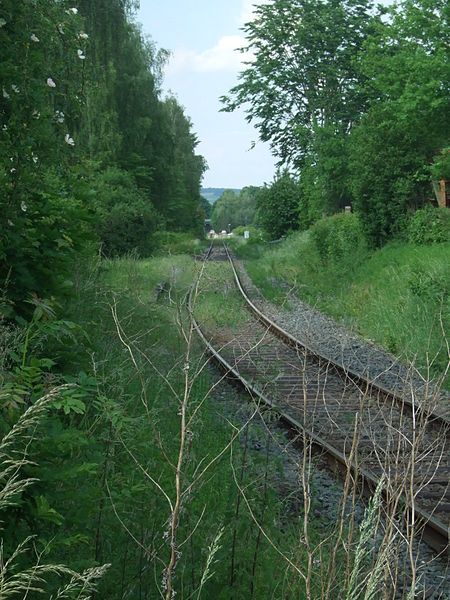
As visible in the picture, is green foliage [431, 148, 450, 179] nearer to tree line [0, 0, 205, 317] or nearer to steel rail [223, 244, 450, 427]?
steel rail [223, 244, 450, 427]

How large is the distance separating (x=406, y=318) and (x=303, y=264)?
17.2 m

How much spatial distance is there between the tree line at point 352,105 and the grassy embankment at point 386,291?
2053 mm

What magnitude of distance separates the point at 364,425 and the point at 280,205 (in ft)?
162

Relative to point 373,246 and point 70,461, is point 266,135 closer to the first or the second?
point 373,246

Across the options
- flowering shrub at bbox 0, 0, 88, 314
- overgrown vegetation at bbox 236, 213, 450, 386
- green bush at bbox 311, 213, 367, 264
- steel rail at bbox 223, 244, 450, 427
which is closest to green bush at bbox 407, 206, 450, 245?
overgrown vegetation at bbox 236, 213, 450, 386

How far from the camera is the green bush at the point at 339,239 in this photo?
28000 millimetres

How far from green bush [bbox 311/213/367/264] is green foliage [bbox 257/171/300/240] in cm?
2070

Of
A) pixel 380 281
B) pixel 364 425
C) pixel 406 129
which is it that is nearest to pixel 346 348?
pixel 380 281

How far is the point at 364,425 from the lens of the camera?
5180mm

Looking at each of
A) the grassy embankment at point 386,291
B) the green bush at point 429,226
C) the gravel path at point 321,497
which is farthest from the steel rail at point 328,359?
the green bush at point 429,226

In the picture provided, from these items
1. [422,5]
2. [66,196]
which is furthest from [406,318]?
[422,5]

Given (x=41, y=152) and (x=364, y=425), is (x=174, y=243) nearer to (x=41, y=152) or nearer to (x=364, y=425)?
(x=41, y=152)

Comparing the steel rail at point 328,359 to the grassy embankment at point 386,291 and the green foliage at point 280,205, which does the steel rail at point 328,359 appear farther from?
the green foliage at point 280,205

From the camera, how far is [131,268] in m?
18.7
